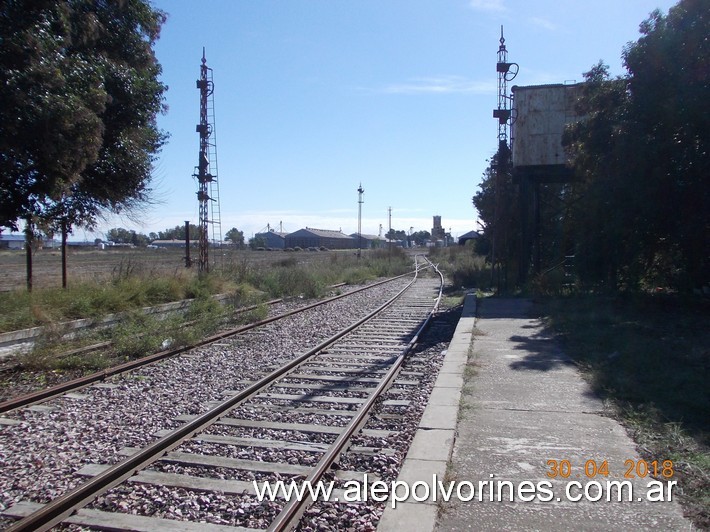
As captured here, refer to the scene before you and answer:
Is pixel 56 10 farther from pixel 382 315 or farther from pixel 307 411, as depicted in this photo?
pixel 382 315

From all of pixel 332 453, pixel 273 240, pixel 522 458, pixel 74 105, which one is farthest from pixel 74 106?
pixel 273 240

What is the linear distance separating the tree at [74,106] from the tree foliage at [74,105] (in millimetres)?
17

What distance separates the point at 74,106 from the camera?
1020 centimetres

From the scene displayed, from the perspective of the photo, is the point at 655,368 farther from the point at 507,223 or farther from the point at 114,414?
the point at 507,223

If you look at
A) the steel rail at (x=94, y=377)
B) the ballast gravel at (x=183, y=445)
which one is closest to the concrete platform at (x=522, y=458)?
the ballast gravel at (x=183, y=445)

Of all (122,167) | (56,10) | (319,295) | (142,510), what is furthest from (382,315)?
(142,510)

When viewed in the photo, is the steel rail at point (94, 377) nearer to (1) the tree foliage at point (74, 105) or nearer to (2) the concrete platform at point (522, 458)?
(1) the tree foliage at point (74, 105)

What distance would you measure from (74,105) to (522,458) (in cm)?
900

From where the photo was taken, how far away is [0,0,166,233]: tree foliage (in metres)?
9.66

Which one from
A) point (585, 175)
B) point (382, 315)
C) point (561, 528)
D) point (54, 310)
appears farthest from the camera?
point (585, 175)

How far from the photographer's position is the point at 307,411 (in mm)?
7453

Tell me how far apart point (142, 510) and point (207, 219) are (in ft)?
68.9

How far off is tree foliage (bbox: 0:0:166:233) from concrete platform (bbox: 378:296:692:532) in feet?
24.7

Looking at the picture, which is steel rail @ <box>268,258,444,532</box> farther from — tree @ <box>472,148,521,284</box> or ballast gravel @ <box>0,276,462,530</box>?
tree @ <box>472,148,521,284</box>
